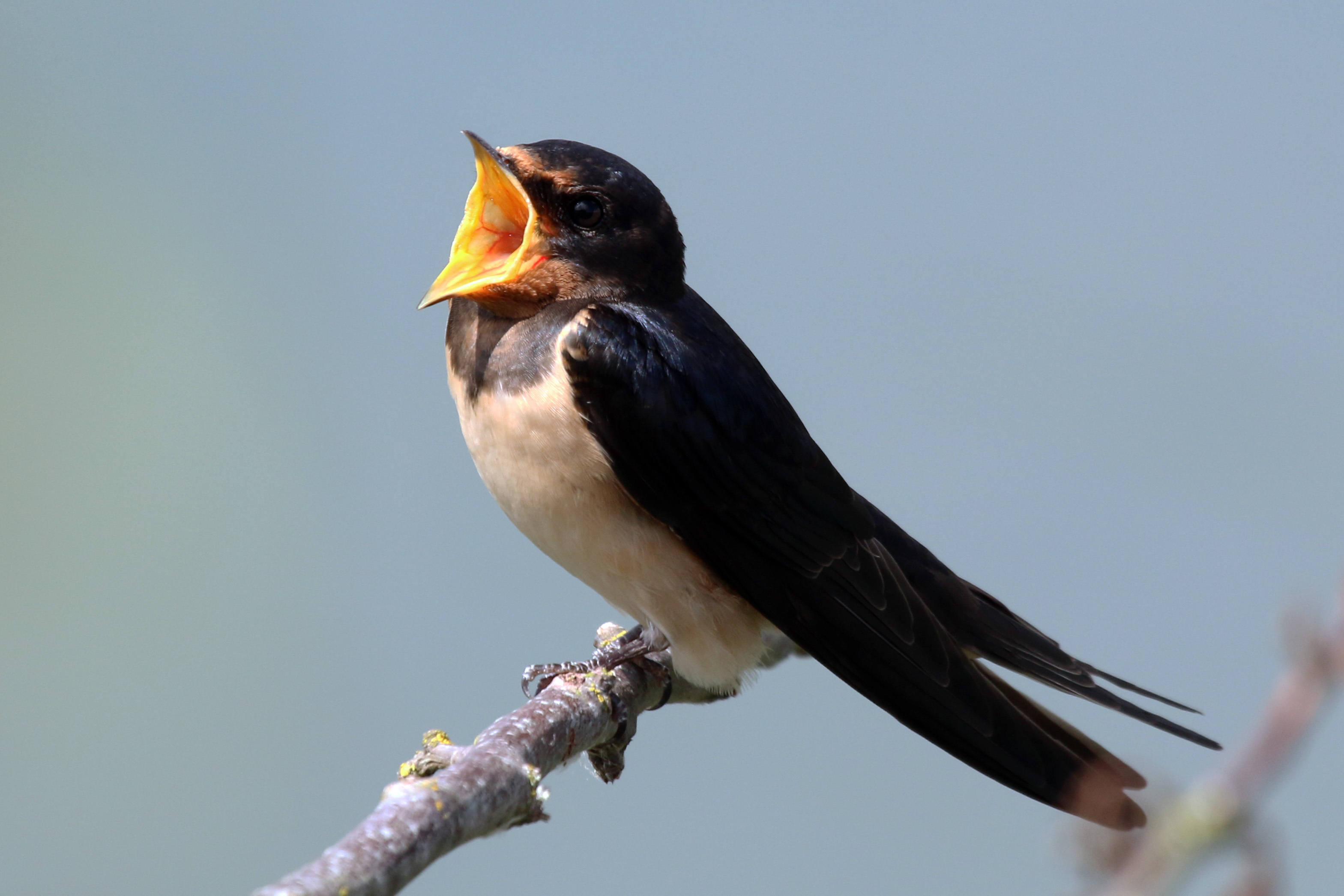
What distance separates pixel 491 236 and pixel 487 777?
654 millimetres

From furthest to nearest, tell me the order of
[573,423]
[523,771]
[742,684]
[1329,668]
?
[742,684]
[573,423]
[523,771]
[1329,668]

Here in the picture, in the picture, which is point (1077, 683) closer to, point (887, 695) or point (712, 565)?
point (887, 695)

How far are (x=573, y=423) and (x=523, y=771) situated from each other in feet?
1.29

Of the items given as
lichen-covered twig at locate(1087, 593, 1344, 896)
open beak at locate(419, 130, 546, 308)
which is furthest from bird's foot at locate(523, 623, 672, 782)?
lichen-covered twig at locate(1087, 593, 1344, 896)

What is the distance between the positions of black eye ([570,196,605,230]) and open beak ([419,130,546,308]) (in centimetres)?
4

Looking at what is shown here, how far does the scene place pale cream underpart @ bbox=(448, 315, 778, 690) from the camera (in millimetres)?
1365

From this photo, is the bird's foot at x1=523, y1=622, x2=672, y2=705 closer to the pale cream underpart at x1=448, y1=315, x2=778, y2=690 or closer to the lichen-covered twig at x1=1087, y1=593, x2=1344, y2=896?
the pale cream underpart at x1=448, y1=315, x2=778, y2=690

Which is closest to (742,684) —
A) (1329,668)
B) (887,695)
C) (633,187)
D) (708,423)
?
(887,695)

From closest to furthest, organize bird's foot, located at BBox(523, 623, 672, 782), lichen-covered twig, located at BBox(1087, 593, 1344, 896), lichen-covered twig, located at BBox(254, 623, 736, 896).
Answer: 1. lichen-covered twig, located at BBox(1087, 593, 1344, 896)
2. lichen-covered twig, located at BBox(254, 623, 736, 896)
3. bird's foot, located at BBox(523, 623, 672, 782)

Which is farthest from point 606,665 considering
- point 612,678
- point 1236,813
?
point 1236,813

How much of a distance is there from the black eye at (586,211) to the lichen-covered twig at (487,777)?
529mm

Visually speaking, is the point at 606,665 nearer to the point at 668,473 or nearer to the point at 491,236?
the point at 668,473

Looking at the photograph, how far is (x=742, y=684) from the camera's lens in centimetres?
160

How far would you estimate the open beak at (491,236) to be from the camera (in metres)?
1.38
